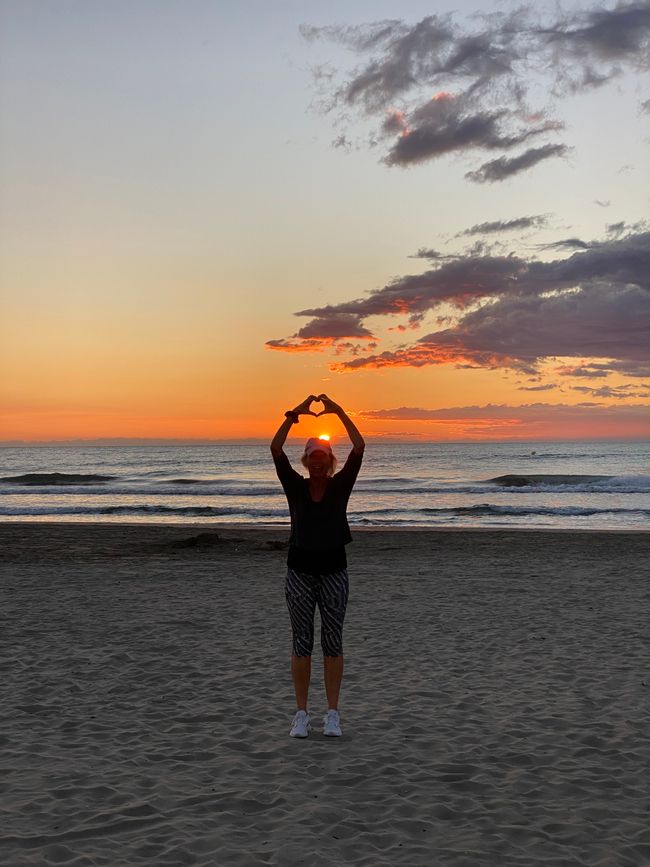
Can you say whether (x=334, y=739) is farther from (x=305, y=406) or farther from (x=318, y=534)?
(x=305, y=406)

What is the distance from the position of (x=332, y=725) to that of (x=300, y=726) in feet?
0.80

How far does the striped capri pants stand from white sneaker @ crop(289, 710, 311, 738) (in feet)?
1.96

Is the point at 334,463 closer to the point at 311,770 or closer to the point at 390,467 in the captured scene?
the point at 311,770

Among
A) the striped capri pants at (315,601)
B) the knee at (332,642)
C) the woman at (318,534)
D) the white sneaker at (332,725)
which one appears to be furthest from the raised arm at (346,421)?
the white sneaker at (332,725)

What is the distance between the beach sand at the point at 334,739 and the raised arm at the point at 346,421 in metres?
2.22

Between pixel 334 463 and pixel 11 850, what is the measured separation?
306 centimetres

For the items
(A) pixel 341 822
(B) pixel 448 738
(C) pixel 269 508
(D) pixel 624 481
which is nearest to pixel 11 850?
(A) pixel 341 822

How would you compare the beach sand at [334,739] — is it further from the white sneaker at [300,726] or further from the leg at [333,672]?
the leg at [333,672]

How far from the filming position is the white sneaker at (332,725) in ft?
19.1

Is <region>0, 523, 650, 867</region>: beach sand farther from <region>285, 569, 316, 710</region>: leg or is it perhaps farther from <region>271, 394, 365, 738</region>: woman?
<region>271, 394, 365, 738</region>: woman

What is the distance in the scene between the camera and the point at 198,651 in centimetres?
870

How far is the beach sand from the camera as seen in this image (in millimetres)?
4266

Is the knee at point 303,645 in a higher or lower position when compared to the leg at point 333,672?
higher

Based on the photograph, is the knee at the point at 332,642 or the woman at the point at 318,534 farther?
the knee at the point at 332,642
